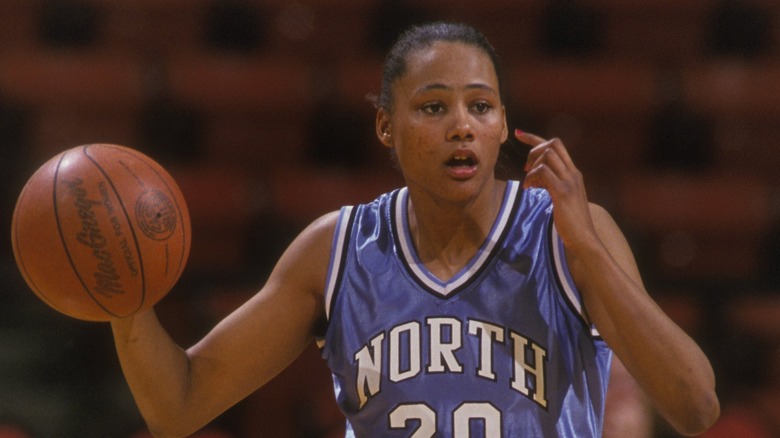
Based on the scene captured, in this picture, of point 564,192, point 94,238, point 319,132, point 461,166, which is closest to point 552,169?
point 564,192

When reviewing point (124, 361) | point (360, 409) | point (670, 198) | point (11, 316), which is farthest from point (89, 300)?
point (670, 198)

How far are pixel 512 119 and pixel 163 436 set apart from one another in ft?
10.1

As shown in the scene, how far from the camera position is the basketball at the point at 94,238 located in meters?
2.01

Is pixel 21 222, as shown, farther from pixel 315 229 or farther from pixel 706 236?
pixel 706 236

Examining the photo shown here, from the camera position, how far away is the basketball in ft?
6.59

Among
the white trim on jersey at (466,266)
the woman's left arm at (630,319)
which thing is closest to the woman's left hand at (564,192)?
the woman's left arm at (630,319)

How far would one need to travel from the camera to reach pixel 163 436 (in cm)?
226

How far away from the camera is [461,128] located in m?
2.12

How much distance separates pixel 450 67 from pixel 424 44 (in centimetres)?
9

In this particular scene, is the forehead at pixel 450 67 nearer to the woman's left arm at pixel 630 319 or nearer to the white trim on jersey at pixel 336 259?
the woman's left arm at pixel 630 319

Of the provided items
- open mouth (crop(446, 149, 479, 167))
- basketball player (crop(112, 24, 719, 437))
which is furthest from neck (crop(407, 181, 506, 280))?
open mouth (crop(446, 149, 479, 167))

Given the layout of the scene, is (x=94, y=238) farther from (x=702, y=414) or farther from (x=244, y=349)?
(x=702, y=414)

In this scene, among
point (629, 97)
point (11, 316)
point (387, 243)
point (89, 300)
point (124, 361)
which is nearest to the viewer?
point (89, 300)

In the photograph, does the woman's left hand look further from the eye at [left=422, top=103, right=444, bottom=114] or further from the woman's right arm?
the woman's right arm
